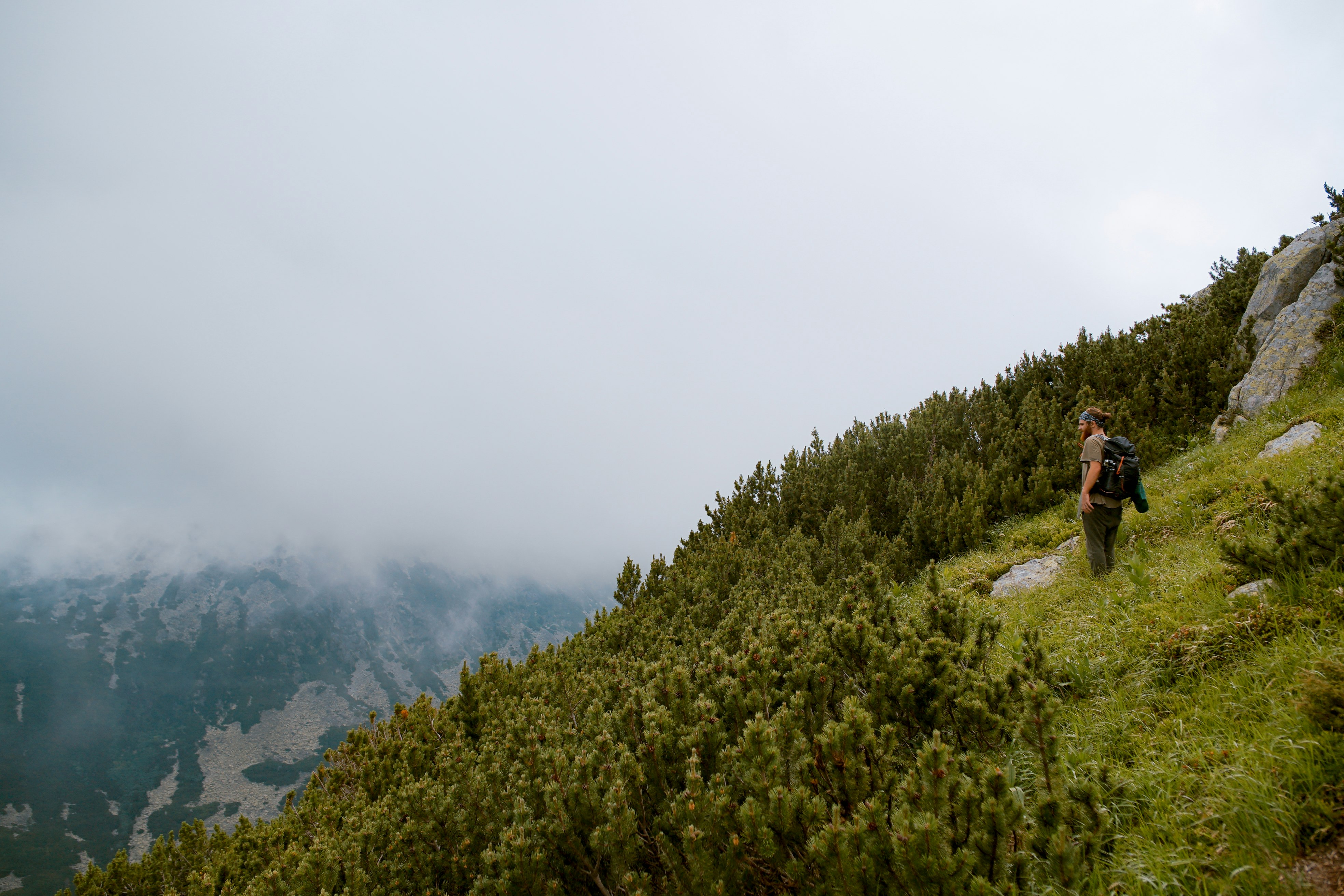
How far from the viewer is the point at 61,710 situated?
513 feet

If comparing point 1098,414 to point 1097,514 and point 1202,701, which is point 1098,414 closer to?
point 1097,514

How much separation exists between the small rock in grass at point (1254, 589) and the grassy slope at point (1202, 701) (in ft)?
0.20

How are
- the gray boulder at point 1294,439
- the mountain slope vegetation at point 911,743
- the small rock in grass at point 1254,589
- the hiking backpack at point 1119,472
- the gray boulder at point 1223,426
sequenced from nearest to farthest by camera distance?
the mountain slope vegetation at point 911,743
the small rock in grass at point 1254,589
the hiking backpack at point 1119,472
the gray boulder at point 1294,439
the gray boulder at point 1223,426

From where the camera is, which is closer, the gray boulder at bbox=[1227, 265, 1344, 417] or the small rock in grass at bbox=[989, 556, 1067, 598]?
the small rock in grass at bbox=[989, 556, 1067, 598]

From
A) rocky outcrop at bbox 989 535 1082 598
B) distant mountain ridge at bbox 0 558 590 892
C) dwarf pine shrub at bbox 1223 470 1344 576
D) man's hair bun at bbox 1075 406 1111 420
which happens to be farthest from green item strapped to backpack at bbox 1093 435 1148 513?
distant mountain ridge at bbox 0 558 590 892

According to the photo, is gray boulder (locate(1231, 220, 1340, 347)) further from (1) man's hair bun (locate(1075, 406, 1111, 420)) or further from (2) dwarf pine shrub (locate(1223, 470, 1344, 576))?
(2) dwarf pine shrub (locate(1223, 470, 1344, 576))

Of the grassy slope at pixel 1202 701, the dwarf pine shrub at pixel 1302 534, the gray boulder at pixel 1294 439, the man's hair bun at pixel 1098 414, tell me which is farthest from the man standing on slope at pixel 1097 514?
the gray boulder at pixel 1294 439

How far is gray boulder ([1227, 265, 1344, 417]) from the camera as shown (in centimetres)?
912

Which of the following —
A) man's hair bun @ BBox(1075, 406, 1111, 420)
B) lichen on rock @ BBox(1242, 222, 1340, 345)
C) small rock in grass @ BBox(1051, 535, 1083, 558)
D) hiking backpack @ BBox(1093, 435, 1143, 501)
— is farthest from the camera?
lichen on rock @ BBox(1242, 222, 1340, 345)

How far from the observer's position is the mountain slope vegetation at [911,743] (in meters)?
2.47

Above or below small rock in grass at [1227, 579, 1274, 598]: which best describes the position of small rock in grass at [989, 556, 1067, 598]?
below

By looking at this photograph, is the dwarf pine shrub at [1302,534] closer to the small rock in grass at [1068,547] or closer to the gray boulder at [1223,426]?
the small rock in grass at [1068,547]

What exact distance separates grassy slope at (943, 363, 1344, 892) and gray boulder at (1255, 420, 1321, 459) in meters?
0.42

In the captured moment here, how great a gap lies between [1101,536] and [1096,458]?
0.93 m
